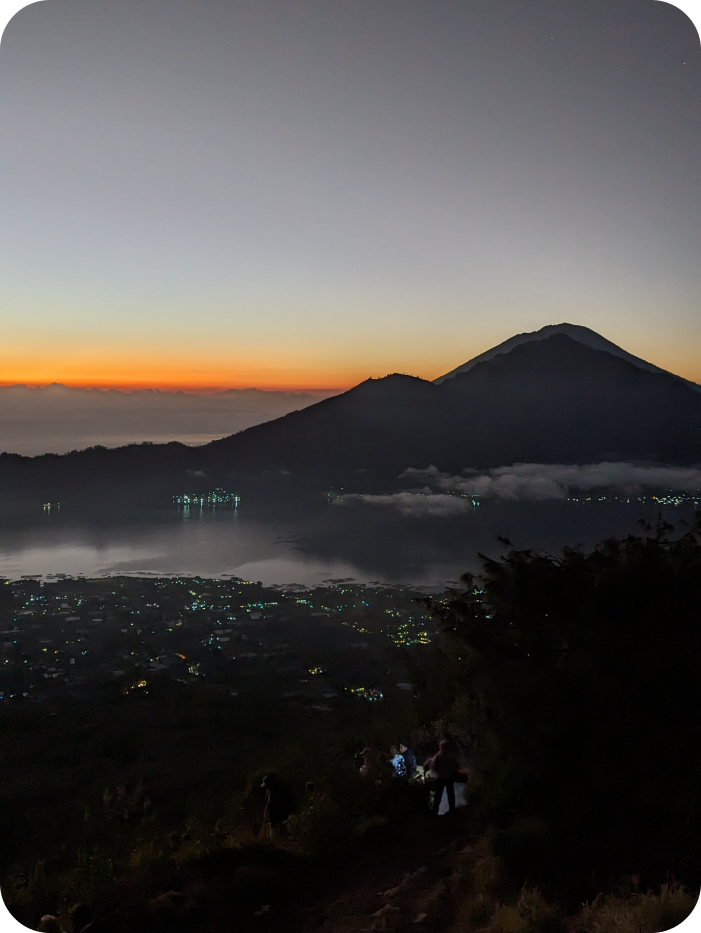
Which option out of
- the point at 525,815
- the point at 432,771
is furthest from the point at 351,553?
the point at 525,815

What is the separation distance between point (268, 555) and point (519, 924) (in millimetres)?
175073

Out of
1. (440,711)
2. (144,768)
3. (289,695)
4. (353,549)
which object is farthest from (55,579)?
(440,711)

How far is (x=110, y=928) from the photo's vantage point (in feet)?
19.9

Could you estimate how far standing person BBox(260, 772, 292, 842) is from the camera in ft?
27.3

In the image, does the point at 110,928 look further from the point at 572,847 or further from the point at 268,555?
the point at 268,555

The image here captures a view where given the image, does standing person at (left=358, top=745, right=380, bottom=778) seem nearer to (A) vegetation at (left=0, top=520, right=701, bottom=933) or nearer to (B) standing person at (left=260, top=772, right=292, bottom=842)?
(A) vegetation at (left=0, top=520, right=701, bottom=933)

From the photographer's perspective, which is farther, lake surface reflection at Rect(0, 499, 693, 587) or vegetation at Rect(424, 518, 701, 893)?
lake surface reflection at Rect(0, 499, 693, 587)

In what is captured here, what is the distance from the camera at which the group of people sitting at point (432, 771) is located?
8.17m

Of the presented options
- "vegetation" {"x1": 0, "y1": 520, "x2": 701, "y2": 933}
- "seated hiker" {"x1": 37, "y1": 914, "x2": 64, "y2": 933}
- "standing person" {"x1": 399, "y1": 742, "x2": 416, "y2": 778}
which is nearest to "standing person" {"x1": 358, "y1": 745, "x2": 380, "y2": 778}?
"standing person" {"x1": 399, "y1": 742, "x2": 416, "y2": 778}

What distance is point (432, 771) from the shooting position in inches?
322

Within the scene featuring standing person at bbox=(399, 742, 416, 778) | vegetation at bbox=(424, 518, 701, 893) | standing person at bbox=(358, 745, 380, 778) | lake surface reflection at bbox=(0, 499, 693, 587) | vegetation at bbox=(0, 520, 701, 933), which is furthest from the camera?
lake surface reflection at bbox=(0, 499, 693, 587)

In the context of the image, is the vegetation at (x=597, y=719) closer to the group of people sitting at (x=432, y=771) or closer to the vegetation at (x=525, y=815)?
the vegetation at (x=525, y=815)

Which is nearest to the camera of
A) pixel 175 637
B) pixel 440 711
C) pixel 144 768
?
pixel 440 711

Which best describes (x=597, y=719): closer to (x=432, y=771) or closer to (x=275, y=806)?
(x=432, y=771)
